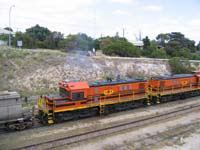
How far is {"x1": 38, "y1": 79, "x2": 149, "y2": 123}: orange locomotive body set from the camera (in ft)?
56.6

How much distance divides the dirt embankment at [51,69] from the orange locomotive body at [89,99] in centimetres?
879

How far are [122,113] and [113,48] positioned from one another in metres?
27.8

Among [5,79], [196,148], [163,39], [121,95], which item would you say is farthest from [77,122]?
[163,39]

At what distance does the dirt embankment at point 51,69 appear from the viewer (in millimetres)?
26828

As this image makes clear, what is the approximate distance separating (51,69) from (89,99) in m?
13.0

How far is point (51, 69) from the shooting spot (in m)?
30.2

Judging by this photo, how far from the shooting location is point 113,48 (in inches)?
1852

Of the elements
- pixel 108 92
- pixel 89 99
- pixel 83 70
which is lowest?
pixel 89 99

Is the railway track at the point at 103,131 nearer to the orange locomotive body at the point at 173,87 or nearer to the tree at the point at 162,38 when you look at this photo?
the orange locomotive body at the point at 173,87

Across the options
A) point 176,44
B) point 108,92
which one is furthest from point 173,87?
point 176,44

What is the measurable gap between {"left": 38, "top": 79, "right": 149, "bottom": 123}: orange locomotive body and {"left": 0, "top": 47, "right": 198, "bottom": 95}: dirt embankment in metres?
8.79

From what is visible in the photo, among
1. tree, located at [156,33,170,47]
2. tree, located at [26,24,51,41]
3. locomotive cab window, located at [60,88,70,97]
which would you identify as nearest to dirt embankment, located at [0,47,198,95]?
locomotive cab window, located at [60,88,70,97]

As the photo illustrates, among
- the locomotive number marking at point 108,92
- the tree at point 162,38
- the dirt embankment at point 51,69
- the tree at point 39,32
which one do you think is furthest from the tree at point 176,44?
the locomotive number marking at point 108,92

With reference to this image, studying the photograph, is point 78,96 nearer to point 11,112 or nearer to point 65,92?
point 65,92
